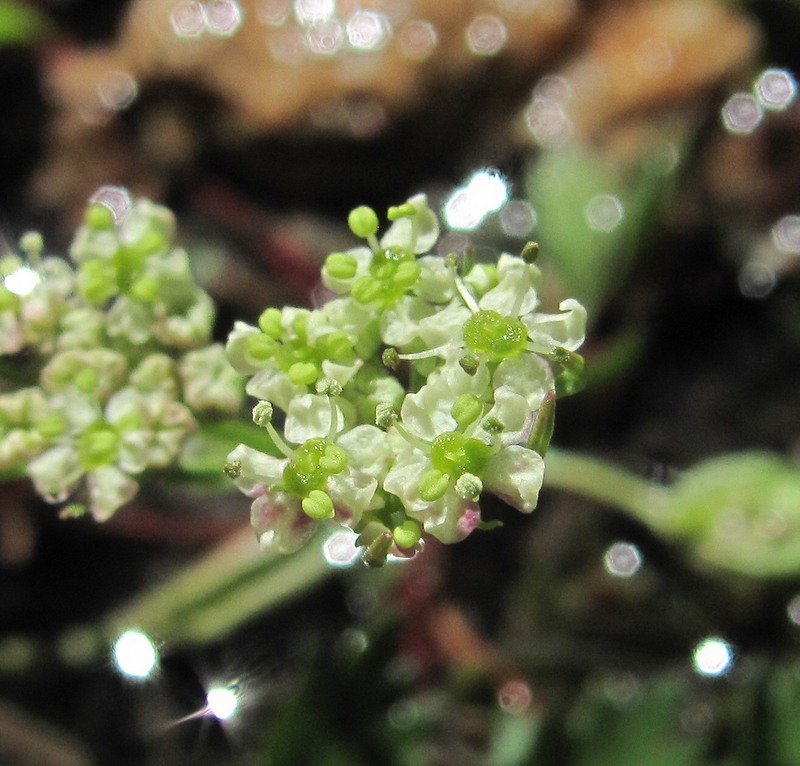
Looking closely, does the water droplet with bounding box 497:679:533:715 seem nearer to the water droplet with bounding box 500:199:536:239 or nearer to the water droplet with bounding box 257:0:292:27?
the water droplet with bounding box 500:199:536:239

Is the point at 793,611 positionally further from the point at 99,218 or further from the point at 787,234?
the point at 99,218

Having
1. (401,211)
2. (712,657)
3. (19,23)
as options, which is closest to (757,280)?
(712,657)

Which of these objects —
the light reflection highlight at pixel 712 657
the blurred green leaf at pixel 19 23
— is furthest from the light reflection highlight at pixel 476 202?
the blurred green leaf at pixel 19 23

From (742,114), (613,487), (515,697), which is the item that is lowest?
(515,697)

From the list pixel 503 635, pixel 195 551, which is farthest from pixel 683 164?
pixel 195 551

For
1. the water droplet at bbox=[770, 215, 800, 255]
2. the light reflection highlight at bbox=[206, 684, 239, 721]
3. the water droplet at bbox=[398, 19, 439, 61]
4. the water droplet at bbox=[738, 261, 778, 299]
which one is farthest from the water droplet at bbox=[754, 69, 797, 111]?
the light reflection highlight at bbox=[206, 684, 239, 721]

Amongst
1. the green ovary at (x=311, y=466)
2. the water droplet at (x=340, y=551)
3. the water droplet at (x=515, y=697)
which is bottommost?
the water droplet at (x=515, y=697)

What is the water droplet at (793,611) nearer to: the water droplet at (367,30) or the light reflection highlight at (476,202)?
the light reflection highlight at (476,202)

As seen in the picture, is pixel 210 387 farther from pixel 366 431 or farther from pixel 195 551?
pixel 195 551
